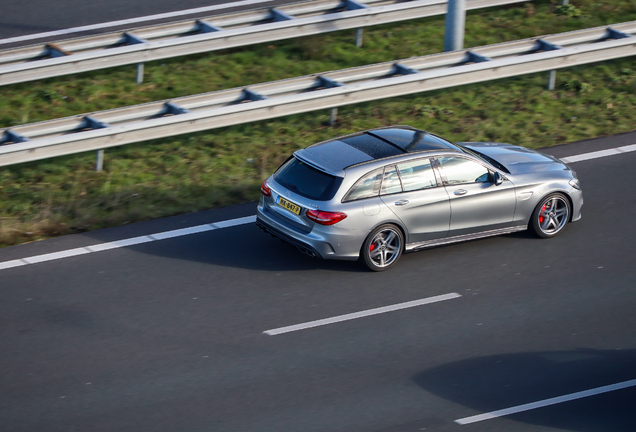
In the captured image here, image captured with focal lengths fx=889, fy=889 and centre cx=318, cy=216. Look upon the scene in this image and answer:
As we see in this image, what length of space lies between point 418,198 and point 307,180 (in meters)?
1.36

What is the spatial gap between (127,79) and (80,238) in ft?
16.5

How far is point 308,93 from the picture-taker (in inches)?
555

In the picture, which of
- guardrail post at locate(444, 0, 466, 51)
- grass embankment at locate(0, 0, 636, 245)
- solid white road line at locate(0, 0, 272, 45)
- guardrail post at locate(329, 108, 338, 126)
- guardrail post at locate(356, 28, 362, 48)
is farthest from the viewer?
solid white road line at locate(0, 0, 272, 45)

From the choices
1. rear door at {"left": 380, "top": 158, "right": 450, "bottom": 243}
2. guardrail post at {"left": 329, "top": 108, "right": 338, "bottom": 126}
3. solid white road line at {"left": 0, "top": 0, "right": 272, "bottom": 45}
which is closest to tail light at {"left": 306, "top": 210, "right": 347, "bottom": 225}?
rear door at {"left": 380, "top": 158, "right": 450, "bottom": 243}

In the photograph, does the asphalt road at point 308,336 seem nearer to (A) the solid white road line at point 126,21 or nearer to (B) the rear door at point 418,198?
(B) the rear door at point 418,198

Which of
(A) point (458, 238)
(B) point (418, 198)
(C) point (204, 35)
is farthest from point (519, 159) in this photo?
(C) point (204, 35)

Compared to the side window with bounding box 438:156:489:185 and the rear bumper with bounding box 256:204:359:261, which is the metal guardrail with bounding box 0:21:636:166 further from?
the side window with bounding box 438:156:489:185

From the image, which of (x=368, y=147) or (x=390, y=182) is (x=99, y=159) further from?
(x=390, y=182)

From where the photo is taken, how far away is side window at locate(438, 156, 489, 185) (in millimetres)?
11001

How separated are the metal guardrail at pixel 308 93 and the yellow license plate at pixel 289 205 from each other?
10.5 ft

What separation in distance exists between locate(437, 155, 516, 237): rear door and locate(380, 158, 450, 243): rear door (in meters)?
0.13

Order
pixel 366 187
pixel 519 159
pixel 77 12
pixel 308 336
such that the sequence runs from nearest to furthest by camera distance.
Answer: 1. pixel 308 336
2. pixel 366 187
3. pixel 519 159
4. pixel 77 12

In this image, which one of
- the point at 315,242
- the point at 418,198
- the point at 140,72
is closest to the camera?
the point at 315,242

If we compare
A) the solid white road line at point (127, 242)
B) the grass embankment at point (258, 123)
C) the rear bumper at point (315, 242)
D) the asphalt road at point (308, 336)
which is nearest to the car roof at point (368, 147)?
the rear bumper at point (315, 242)
